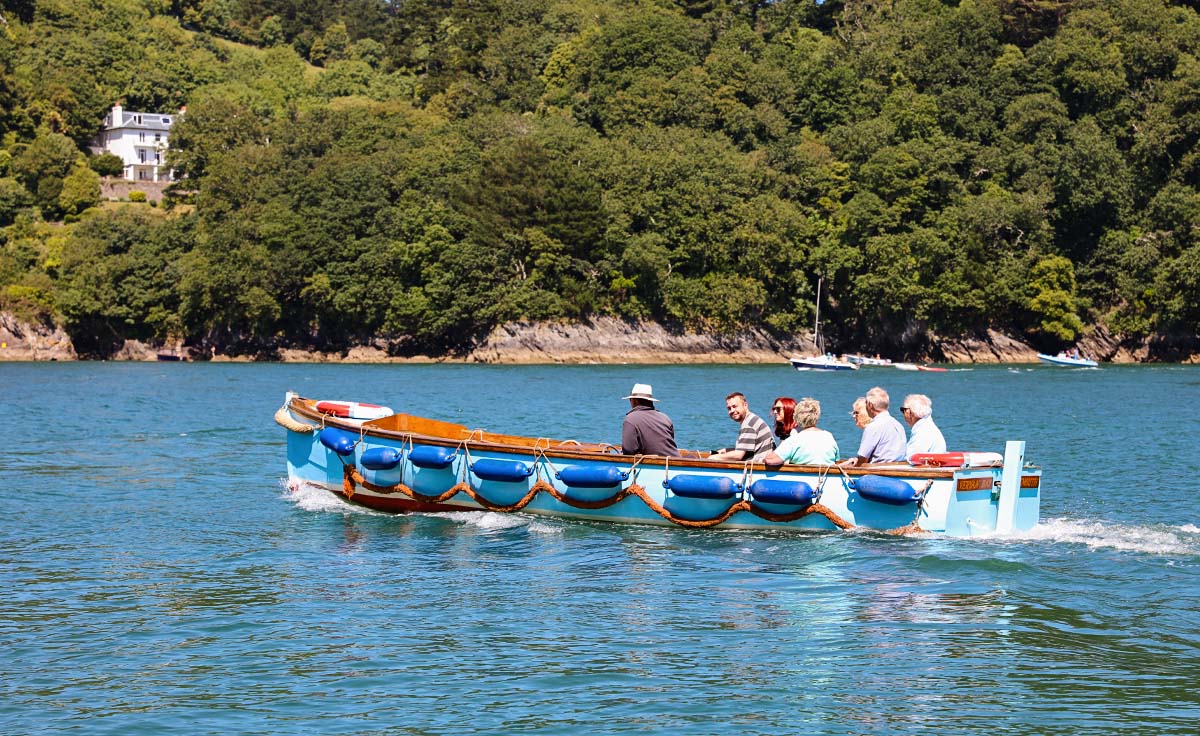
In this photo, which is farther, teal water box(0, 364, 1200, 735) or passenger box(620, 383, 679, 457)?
passenger box(620, 383, 679, 457)

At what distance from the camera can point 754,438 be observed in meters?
19.0

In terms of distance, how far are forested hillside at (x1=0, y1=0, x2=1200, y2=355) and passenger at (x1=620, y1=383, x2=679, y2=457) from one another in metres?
72.6

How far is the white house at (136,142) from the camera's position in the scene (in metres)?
142

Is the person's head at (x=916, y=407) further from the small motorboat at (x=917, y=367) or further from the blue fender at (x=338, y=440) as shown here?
the small motorboat at (x=917, y=367)

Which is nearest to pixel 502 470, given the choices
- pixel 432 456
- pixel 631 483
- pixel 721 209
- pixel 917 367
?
pixel 432 456

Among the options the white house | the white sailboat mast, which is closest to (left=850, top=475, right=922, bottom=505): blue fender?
the white sailboat mast

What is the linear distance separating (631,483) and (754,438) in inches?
74.7

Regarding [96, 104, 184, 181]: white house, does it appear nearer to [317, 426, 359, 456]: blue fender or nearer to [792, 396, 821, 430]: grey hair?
[317, 426, 359, 456]: blue fender

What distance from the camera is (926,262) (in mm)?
91188

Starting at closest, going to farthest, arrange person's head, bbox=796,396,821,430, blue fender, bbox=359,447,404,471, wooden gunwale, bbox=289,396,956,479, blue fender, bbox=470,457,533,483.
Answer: wooden gunwale, bbox=289,396,956,479, person's head, bbox=796,396,821,430, blue fender, bbox=470,457,533,483, blue fender, bbox=359,447,404,471

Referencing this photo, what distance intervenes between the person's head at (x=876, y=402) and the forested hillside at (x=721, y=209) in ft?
240

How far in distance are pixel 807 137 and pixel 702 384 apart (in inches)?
1925

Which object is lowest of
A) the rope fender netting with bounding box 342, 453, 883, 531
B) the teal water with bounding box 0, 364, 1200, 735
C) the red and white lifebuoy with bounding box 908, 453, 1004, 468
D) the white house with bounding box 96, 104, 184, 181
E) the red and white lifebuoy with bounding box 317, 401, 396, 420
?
the teal water with bounding box 0, 364, 1200, 735

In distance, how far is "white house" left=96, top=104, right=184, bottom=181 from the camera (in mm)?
142375
